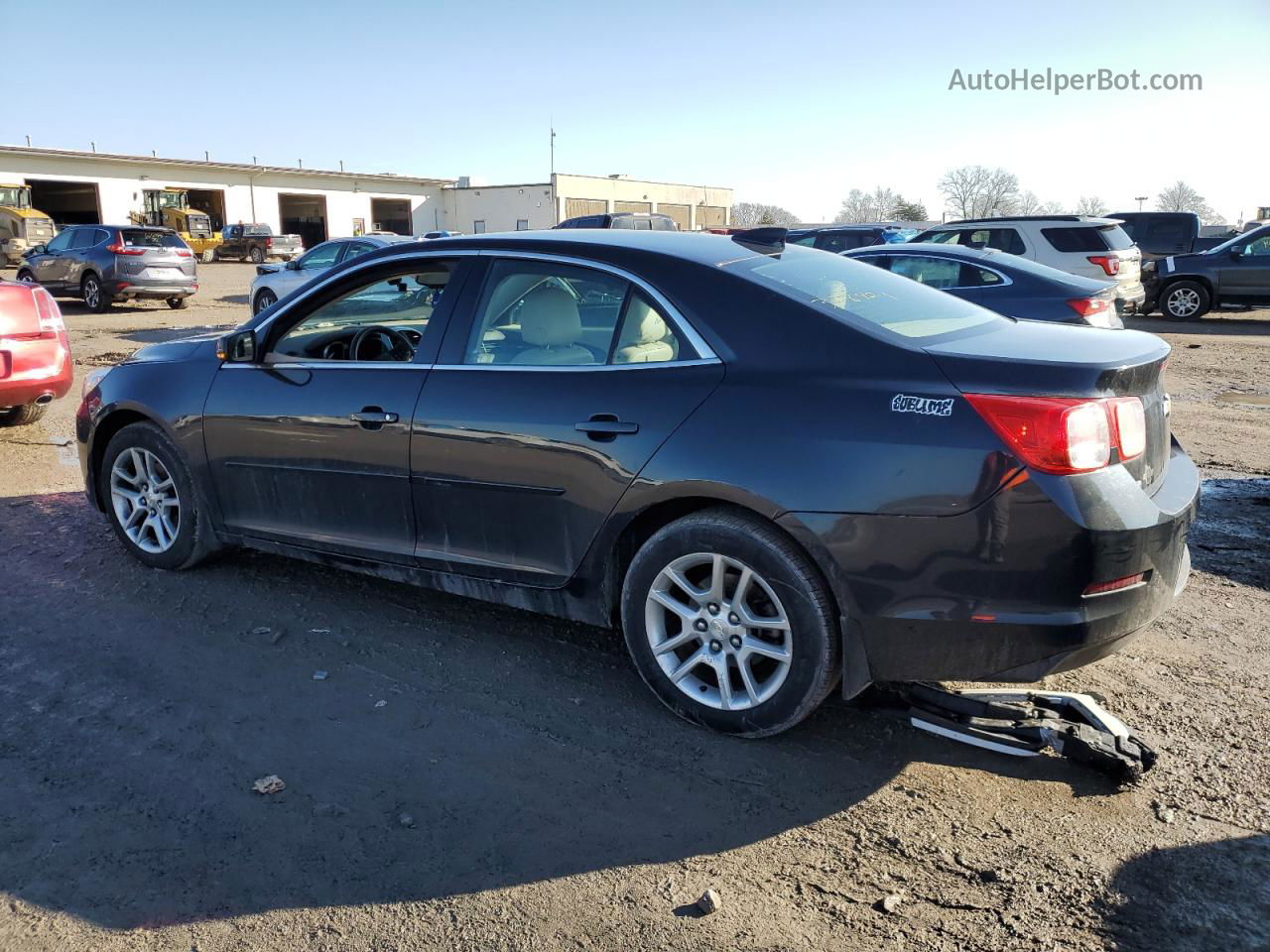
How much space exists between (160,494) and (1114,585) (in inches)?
173

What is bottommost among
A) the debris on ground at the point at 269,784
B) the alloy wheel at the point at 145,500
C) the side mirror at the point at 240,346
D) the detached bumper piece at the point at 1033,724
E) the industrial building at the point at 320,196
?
the debris on ground at the point at 269,784

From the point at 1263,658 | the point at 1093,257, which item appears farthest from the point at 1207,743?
the point at 1093,257

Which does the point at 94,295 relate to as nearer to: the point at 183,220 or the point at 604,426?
the point at 604,426

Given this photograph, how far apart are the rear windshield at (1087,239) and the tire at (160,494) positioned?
555 inches

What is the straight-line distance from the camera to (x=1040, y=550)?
2873 millimetres

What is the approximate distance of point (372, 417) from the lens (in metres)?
4.10

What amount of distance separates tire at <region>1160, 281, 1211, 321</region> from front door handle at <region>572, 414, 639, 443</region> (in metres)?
17.9

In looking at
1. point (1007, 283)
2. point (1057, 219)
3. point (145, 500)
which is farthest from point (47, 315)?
point (1057, 219)

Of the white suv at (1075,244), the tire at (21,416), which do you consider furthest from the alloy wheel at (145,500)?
the white suv at (1075,244)

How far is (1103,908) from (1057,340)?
1.86 metres

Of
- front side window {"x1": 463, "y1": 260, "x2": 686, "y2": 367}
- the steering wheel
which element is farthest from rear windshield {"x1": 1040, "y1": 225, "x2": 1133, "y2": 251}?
front side window {"x1": 463, "y1": 260, "x2": 686, "y2": 367}

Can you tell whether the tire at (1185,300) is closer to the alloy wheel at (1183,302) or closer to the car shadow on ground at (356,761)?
the alloy wheel at (1183,302)

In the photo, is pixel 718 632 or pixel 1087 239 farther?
pixel 1087 239

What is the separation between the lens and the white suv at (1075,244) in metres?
15.1
